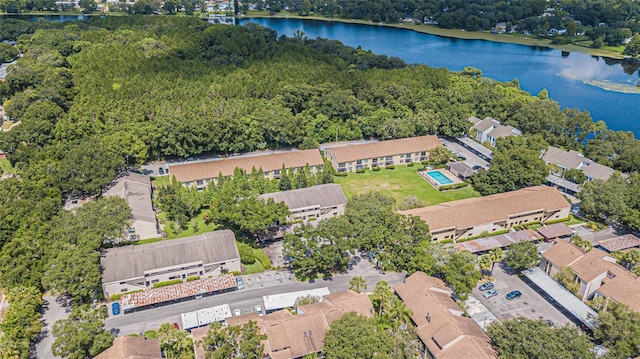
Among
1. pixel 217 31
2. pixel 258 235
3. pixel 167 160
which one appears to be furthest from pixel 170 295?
pixel 217 31

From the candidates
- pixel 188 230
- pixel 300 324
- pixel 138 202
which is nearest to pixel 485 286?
pixel 300 324

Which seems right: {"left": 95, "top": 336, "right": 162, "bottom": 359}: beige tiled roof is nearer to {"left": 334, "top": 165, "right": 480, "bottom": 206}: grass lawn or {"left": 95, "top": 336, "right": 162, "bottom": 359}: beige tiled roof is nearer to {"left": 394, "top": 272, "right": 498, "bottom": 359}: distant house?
{"left": 394, "top": 272, "right": 498, "bottom": 359}: distant house

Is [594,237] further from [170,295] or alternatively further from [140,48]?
[140,48]

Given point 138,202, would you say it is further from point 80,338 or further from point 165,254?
point 80,338

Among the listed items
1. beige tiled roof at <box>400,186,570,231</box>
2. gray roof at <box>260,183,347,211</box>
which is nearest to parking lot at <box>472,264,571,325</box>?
beige tiled roof at <box>400,186,570,231</box>

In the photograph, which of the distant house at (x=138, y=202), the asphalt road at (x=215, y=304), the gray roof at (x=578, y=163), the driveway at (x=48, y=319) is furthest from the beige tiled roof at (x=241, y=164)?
the gray roof at (x=578, y=163)

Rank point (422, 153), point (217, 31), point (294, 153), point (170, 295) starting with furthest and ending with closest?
point (217, 31)
point (422, 153)
point (294, 153)
point (170, 295)
